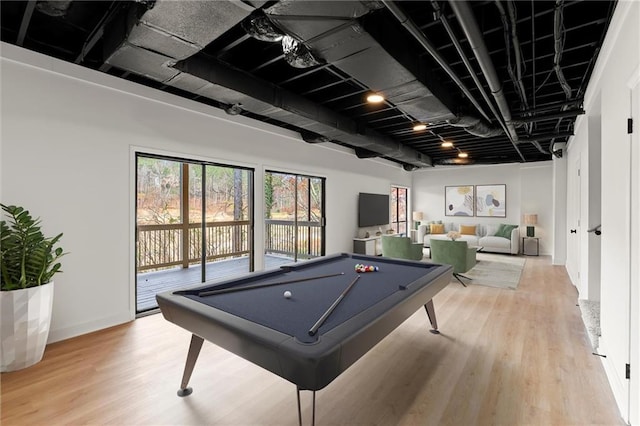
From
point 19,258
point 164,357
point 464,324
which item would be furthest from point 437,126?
point 19,258

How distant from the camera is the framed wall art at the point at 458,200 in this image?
948 cm

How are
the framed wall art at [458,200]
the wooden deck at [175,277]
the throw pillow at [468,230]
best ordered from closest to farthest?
the wooden deck at [175,277], the throw pillow at [468,230], the framed wall art at [458,200]

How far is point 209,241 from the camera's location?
5.82m

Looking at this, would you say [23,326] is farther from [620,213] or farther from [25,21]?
[620,213]

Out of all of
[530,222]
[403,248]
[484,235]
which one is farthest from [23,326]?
[530,222]

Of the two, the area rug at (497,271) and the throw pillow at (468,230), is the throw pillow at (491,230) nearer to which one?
the throw pillow at (468,230)

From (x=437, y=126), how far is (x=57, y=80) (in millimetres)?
5409

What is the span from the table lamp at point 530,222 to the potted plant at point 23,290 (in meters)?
9.76

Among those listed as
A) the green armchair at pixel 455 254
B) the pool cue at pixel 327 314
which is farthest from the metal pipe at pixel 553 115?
the pool cue at pixel 327 314

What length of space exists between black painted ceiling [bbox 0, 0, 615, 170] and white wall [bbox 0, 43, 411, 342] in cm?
27

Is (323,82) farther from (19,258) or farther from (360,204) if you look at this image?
(360,204)

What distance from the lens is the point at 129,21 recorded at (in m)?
2.23

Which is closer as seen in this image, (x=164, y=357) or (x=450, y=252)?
(x=164, y=357)

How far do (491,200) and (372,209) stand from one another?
4.09 m
